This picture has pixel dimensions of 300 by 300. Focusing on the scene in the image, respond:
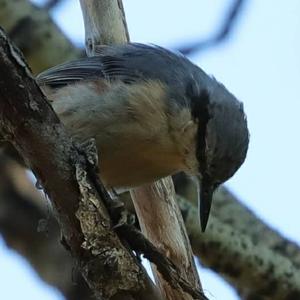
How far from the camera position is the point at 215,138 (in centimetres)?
323

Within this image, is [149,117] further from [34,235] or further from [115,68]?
[34,235]

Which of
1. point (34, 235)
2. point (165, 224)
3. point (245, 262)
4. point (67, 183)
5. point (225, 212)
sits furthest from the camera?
point (225, 212)

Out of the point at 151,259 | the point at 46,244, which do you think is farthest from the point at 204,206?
the point at 151,259

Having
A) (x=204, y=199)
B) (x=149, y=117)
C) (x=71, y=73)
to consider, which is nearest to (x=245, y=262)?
(x=204, y=199)

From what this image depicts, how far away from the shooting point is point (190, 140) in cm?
321

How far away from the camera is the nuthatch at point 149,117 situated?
3105 millimetres

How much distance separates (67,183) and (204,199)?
1218 millimetres

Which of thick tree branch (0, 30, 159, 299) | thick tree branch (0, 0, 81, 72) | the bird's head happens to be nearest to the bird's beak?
the bird's head

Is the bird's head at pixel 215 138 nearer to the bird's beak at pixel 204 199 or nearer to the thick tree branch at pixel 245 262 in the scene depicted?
the bird's beak at pixel 204 199

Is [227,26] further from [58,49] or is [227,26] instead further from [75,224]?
[75,224]

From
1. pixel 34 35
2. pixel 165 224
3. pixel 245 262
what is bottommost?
pixel 245 262

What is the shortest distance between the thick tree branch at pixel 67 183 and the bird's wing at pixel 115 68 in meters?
1.12

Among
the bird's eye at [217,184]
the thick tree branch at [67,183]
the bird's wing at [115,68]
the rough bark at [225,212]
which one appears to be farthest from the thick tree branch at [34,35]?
the thick tree branch at [67,183]

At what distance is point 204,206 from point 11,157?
78 centimetres
